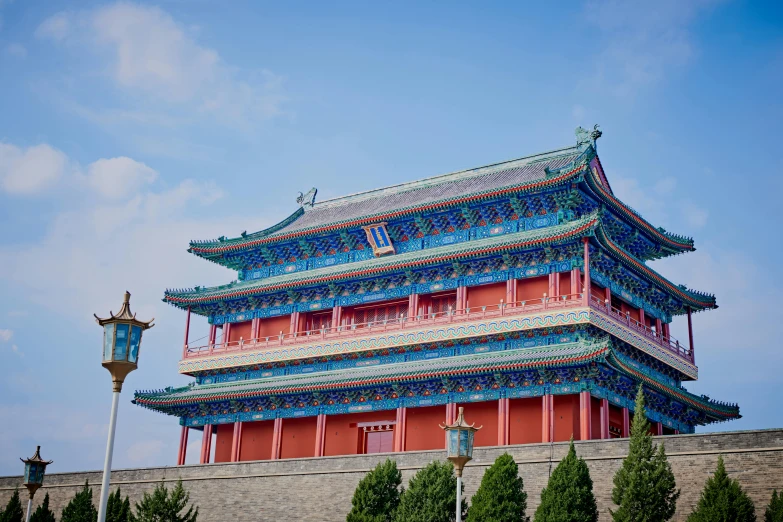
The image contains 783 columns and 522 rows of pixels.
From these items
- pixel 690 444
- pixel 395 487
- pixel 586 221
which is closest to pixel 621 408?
pixel 586 221

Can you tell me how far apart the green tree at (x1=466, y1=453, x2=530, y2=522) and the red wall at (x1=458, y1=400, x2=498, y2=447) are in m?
9.40

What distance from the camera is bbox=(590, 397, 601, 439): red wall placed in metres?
33.1

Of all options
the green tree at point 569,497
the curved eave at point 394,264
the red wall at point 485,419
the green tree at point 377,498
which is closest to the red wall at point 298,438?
the curved eave at point 394,264

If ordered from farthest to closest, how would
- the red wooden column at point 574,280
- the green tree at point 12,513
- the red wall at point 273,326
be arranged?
the red wall at point 273,326, the red wooden column at point 574,280, the green tree at point 12,513

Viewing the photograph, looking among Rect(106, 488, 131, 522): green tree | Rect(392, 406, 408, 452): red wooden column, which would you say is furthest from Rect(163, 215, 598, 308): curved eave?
Rect(106, 488, 131, 522): green tree

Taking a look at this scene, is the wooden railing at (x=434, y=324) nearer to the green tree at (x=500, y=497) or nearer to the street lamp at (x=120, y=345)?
the green tree at (x=500, y=497)

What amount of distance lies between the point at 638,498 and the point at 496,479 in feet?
11.4

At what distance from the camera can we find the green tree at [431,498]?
23719 mm

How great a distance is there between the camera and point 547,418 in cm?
3162

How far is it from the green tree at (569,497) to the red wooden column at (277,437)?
662 inches

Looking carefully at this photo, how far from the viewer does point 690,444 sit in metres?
25.1

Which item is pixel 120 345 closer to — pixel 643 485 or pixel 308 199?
pixel 643 485

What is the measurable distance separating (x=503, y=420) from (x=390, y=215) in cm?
1021

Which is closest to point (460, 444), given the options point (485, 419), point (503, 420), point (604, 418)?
point (503, 420)
